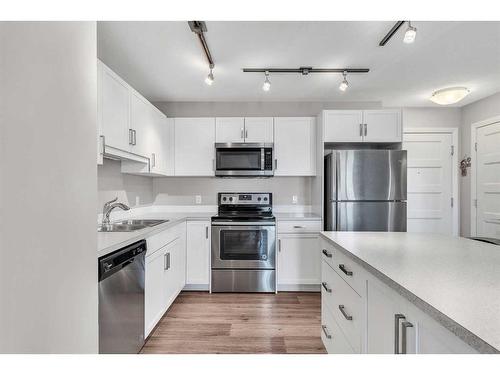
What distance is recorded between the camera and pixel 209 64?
2.49 meters

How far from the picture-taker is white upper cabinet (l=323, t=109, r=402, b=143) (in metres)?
3.19

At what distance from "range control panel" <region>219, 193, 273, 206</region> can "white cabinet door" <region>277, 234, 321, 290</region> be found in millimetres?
652

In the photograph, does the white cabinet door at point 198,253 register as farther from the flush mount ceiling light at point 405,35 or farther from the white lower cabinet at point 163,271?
the flush mount ceiling light at point 405,35

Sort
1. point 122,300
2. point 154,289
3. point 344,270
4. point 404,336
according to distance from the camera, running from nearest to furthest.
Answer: point 404,336
point 344,270
point 122,300
point 154,289

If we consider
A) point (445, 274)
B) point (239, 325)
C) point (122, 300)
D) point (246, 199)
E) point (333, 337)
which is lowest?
point (239, 325)

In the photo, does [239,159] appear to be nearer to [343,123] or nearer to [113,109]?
[343,123]

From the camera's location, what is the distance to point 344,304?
1471 mm

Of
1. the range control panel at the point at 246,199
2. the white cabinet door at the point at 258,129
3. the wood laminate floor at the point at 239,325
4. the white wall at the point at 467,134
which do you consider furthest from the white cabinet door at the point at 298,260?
the white wall at the point at 467,134

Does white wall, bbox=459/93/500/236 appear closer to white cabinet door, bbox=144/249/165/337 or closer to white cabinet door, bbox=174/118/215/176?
white cabinet door, bbox=174/118/215/176

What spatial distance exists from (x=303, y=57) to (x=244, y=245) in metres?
1.99

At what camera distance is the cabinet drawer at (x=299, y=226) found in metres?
3.17

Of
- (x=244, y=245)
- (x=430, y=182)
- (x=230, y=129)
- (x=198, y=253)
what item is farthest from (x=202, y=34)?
(x=430, y=182)

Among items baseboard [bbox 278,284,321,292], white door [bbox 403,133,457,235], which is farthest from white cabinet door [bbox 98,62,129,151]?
white door [bbox 403,133,457,235]

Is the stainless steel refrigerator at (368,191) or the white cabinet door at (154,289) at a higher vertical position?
the stainless steel refrigerator at (368,191)
